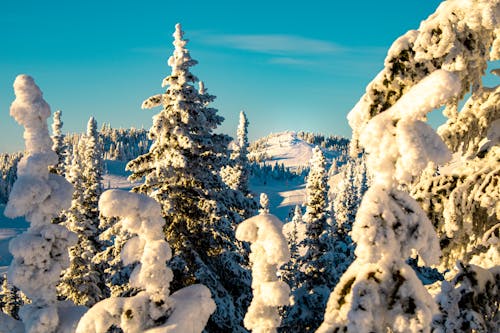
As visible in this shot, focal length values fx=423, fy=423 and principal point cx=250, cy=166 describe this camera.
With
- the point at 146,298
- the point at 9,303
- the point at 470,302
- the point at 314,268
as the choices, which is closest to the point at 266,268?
the point at 146,298

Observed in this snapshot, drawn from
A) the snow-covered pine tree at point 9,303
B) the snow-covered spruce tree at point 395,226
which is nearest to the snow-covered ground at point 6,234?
the snow-covered pine tree at point 9,303

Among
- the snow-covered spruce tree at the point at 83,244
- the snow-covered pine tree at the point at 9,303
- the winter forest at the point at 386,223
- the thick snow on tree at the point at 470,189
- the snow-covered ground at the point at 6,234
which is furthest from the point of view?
the snow-covered ground at the point at 6,234

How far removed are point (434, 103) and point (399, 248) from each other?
1.15m

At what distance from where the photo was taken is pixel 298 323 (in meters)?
21.2

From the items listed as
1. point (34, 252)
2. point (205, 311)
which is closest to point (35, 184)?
point (34, 252)

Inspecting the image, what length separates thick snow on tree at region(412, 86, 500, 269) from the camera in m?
5.57

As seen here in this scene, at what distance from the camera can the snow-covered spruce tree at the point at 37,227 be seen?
18.8ft

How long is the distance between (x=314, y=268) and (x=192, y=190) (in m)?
10.8

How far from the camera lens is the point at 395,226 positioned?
3312 millimetres

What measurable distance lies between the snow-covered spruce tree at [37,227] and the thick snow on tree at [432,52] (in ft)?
14.0

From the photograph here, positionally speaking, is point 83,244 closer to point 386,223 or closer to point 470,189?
point 470,189

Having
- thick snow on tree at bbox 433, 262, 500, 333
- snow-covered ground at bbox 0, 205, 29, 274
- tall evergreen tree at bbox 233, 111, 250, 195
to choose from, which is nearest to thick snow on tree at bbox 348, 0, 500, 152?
thick snow on tree at bbox 433, 262, 500, 333

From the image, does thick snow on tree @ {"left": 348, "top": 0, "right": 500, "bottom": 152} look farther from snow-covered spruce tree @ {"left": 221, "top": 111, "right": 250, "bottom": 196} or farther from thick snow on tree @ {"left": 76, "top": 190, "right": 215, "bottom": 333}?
snow-covered spruce tree @ {"left": 221, "top": 111, "right": 250, "bottom": 196}

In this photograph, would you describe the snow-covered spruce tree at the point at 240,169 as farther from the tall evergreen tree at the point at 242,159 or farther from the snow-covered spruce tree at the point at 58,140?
the snow-covered spruce tree at the point at 58,140
